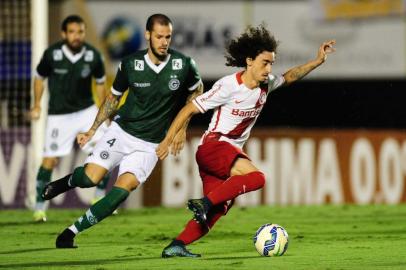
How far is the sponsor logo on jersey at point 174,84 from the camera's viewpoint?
31.5ft

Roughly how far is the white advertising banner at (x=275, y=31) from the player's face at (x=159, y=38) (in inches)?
471

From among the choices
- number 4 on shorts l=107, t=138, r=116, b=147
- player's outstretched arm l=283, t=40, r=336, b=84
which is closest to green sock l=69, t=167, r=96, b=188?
number 4 on shorts l=107, t=138, r=116, b=147

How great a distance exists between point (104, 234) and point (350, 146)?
23.9 ft

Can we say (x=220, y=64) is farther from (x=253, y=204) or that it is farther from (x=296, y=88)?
(x=253, y=204)

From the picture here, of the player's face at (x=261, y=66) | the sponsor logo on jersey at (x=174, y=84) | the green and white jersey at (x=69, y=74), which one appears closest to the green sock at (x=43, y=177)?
the green and white jersey at (x=69, y=74)

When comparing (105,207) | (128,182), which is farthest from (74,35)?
(105,207)

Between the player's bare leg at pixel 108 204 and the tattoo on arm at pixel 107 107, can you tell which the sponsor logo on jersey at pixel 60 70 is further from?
the player's bare leg at pixel 108 204

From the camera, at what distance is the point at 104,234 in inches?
443

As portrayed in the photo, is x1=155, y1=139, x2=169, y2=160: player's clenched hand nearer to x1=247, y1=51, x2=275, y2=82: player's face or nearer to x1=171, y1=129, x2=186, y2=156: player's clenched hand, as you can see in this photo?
x1=171, y1=129, x2=186, y2=156: player's clenched hand

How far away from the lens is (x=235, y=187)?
28.3 feet

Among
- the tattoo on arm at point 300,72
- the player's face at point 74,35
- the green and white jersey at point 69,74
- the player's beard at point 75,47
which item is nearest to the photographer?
the tattoo on arm at point 300,72

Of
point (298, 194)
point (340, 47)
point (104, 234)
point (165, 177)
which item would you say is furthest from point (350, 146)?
point (104, 234)

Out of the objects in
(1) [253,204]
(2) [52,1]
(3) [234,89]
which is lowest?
(1) [253,204]

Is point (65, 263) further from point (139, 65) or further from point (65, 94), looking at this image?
point (65, 94)
